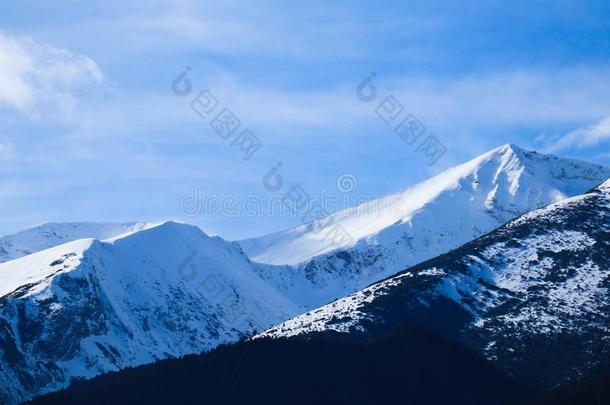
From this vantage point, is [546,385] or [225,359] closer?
[225,359]

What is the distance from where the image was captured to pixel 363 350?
158875mm

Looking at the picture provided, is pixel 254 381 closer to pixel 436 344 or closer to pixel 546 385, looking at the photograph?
pixel 436 344

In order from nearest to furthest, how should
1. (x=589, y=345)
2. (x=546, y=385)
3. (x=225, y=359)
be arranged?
(x=225, y=359) < (x=546, y=385) < (x=589, y=345)

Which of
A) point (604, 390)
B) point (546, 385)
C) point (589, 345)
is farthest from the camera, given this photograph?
point (589, 345)

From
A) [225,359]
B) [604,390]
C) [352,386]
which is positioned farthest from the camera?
[225,359]

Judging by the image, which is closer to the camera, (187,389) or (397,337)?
(187,389)

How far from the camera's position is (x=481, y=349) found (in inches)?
7579

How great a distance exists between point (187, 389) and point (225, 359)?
1124 centimetres

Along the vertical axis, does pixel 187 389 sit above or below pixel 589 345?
below

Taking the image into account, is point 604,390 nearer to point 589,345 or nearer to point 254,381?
point 254,381

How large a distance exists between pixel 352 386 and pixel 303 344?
16.0 metres

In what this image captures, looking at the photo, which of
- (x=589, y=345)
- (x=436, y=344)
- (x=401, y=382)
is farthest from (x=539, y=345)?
(x=401, y=382)

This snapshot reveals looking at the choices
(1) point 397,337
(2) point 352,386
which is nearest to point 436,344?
(1) point 397,337

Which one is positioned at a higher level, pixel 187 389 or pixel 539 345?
pixel 539 345
